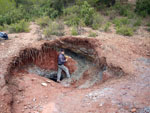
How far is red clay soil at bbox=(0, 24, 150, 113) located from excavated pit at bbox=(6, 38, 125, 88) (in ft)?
0.16

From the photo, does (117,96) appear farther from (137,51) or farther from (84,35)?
(84,35)

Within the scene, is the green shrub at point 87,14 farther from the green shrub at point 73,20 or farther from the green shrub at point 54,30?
the green shrub at point 54,30

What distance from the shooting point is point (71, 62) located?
7727 mm

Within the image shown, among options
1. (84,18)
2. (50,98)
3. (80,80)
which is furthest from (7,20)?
(50,98)

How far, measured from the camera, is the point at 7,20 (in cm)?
977

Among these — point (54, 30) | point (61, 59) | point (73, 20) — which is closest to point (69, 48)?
point (61, 59)

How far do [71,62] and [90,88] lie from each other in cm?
258

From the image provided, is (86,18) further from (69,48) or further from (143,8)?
(143,8)

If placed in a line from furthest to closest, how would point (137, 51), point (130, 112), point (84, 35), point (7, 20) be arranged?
1. point (7, 20)
2. point (84, 35)
3. point (137, 51)
4. point (130, 112)

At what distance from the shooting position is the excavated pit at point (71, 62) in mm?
6211

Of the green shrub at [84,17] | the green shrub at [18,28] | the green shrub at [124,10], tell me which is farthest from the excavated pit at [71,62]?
the green shrub at [124,10]

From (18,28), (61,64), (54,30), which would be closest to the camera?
(61,64)

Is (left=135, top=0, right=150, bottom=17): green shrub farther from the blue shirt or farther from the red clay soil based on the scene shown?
the blue shirt

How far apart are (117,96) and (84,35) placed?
4132 millimetres
